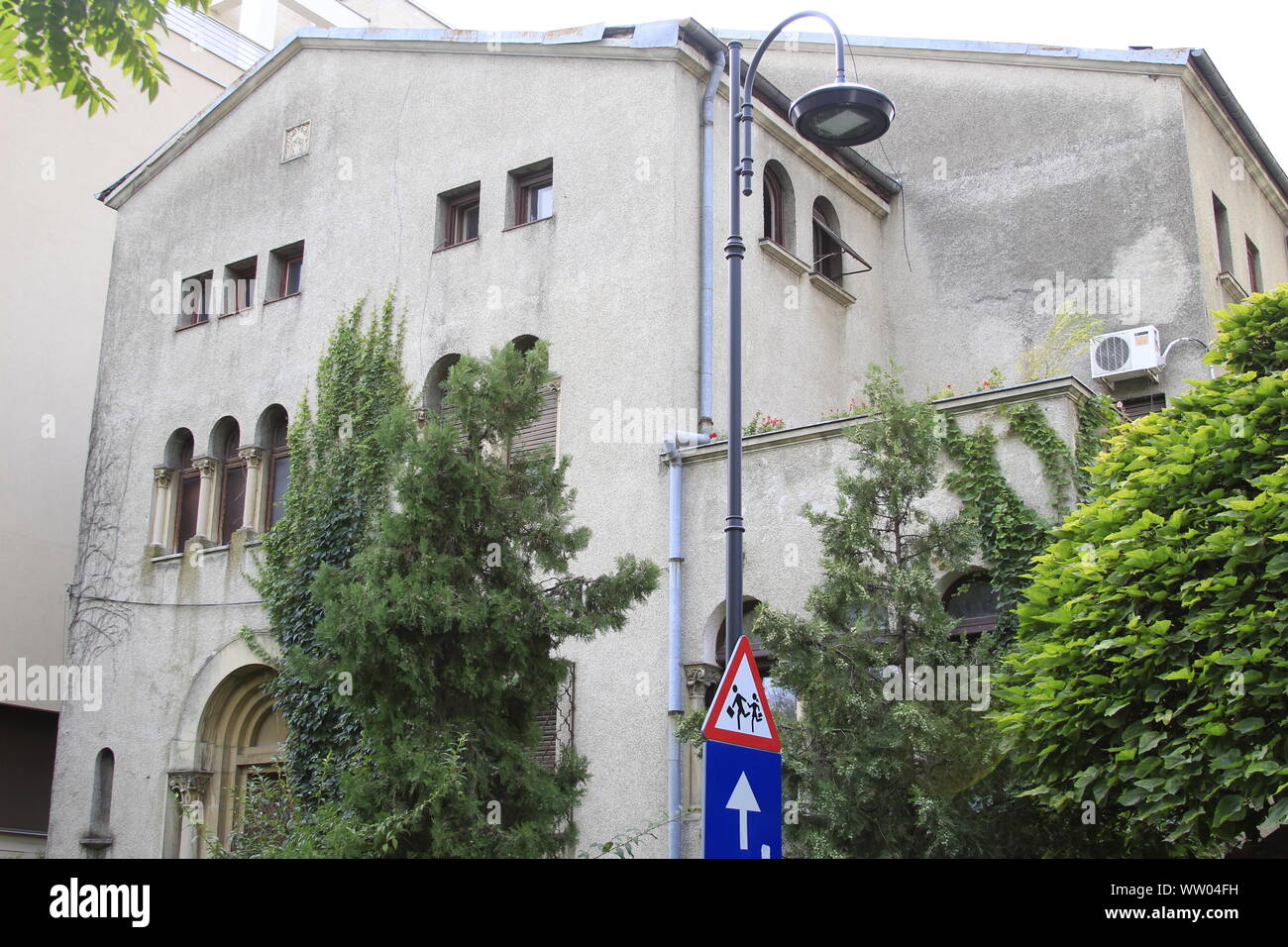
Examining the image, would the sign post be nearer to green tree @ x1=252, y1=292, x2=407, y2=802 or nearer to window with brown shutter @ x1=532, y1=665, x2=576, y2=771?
window with brown shutter @ x1=532, y1=665, x2=576, y2=771

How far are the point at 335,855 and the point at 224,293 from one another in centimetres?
1339

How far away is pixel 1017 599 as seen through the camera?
12.0m

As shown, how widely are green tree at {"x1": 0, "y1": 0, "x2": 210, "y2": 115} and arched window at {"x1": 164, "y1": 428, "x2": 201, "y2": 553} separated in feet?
40.5

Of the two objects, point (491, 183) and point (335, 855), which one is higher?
point (491, 183)

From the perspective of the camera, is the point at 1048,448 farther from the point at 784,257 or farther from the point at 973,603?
the point at 784,257

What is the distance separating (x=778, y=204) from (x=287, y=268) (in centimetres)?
753

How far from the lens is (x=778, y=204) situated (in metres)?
18.3

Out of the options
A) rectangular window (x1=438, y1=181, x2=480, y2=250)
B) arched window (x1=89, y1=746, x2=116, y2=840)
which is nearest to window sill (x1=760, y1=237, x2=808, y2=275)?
rectangular window (x1=438, y1=181, x2=480, y2=250)

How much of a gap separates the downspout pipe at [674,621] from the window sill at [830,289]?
3.95 metres

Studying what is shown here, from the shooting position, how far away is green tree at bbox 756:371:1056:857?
33.2 feet

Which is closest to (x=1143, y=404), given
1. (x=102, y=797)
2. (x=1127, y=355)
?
(x=1127, y=355)

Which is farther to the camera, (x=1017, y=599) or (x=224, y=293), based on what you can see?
(x=224, y=293)
